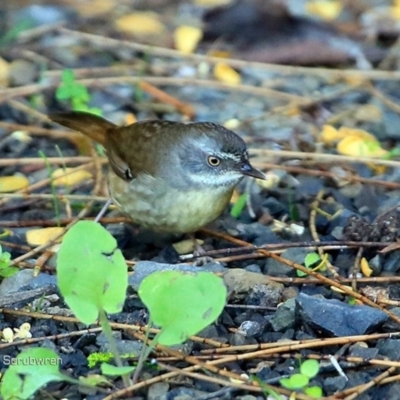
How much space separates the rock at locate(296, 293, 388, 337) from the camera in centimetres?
361

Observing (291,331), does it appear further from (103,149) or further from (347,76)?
(347,76)

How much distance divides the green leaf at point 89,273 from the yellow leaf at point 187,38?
3.65 metres

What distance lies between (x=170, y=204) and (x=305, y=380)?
1547mm

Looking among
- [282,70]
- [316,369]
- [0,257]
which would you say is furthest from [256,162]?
[316,369]

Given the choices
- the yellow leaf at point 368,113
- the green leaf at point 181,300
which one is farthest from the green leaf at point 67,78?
the green leaf at point 181,300

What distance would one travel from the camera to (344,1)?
7469mm

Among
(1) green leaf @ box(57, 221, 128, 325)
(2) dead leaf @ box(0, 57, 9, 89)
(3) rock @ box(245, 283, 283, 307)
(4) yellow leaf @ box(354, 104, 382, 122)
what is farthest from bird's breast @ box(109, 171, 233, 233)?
(2) dead leaf @ box(0, 57, 9, 89)

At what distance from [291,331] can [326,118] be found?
102 inches

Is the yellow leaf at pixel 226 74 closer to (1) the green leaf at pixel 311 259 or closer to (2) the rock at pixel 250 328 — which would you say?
(1) the green leaf at pixel 311 259

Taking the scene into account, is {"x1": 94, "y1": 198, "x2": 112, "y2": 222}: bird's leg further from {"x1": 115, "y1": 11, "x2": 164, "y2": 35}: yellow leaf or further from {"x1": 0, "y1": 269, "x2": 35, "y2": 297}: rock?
{"x1": 115, "y1": 11, "x2": 164, "y2": 35}: yellow leaf

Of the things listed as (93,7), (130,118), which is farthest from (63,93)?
(93,7)

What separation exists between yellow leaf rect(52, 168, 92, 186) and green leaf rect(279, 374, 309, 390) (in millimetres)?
2333

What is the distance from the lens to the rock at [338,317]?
3.61m

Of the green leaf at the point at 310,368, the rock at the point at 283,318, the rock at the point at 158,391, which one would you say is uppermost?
the green leaf at the point at 310,368
